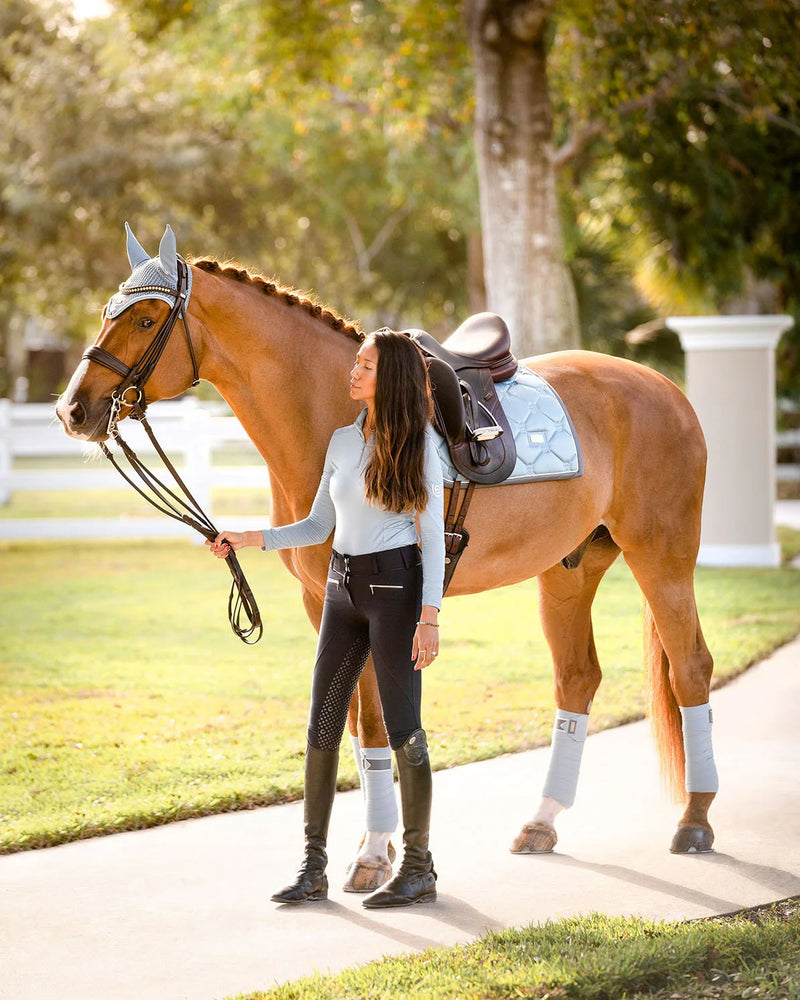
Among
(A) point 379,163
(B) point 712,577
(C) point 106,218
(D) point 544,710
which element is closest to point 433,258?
(A) point 379,163

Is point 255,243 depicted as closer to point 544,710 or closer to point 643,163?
point 643,163

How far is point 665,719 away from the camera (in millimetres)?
4789

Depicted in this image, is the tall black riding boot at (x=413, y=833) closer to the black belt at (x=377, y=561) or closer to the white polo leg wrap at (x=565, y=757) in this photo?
the black belt at (x=377, y=561)

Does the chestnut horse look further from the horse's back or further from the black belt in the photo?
the black belt

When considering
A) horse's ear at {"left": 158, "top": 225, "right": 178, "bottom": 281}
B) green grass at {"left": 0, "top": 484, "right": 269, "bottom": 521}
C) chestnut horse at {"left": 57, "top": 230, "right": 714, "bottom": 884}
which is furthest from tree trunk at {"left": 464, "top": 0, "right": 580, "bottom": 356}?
horse's ear at {"left": 158, "top": 225, "right": 178, "bottom": 281}

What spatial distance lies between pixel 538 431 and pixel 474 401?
10.4 inches

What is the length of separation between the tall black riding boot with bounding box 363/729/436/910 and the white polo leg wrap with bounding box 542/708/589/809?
2.78 ft

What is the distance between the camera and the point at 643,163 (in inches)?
685

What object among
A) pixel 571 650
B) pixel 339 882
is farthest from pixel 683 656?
pixel 339 882

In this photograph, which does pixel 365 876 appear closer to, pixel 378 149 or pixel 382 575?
pixel 382 575

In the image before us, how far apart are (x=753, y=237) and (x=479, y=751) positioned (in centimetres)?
1309

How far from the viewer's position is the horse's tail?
4.75 meters

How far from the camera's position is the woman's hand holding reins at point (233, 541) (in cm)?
391

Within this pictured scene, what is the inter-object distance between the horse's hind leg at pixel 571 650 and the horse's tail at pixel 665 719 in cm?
22
